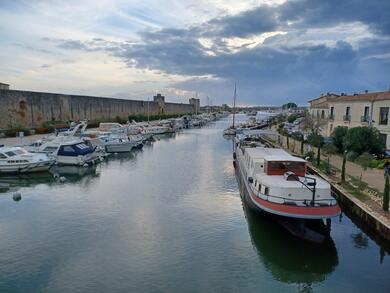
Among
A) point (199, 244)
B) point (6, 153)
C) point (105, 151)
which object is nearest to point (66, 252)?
point (199, 244)

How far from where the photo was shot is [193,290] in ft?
32.2

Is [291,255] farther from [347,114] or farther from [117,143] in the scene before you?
[117,143]

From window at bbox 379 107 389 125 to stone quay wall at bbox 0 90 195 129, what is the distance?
121 feet

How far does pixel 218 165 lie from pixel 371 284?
65.6 ft

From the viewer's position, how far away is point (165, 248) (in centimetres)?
1245

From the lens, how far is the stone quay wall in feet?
128

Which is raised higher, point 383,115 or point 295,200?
point 383,115

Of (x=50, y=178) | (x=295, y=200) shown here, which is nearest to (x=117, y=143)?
(x=50, y=178)

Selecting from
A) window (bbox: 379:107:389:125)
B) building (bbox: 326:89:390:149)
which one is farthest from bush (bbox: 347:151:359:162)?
window (bbox: 379:107:389:125)

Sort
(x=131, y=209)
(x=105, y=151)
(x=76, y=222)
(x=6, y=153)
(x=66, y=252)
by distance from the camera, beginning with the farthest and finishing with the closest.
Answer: (x=105, y=151), (x=6, y=153), (x=131, y=209), (x=76, y=222), (x=66, y=252)

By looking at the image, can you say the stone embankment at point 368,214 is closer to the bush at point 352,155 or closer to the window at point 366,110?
the bush at point 352,155

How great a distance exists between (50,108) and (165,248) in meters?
40.5

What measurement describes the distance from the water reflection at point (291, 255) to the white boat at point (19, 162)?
16.1 m

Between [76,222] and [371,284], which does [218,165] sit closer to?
[76,222]
